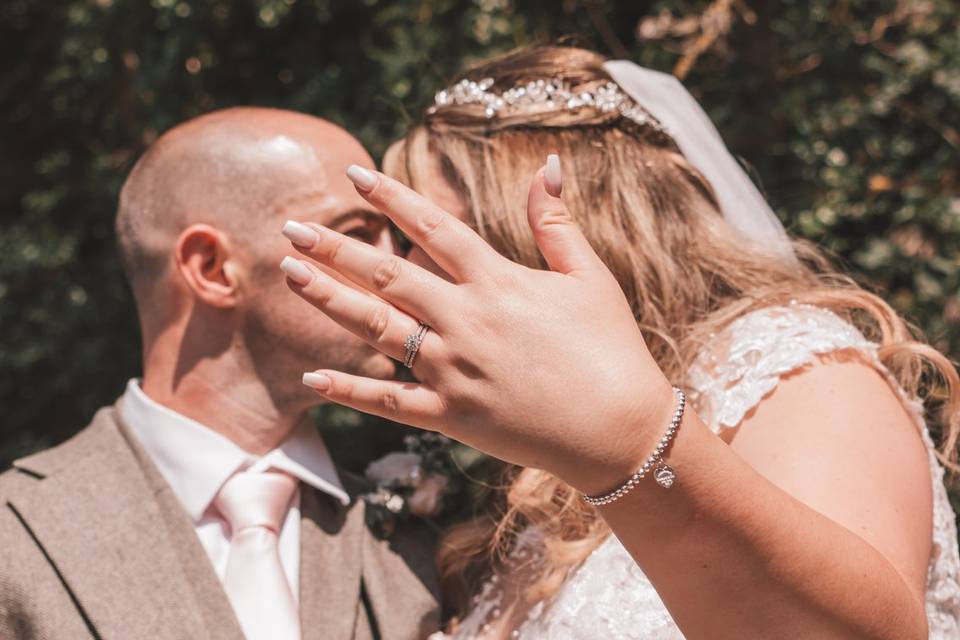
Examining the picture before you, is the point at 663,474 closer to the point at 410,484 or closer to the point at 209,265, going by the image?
the point at 410,484

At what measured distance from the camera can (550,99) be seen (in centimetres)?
225

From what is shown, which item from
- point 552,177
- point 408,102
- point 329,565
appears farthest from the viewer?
point 408,102

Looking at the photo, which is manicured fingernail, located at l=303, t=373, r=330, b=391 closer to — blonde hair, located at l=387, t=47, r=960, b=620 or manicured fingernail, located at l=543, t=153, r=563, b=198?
manicured fingernail, located at l=543, t=153, r=563, b=198

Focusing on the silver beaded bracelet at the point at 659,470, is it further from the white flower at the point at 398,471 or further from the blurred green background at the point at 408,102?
the blurred green background at the point at 408,102

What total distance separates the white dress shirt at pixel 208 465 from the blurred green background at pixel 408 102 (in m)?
0.97

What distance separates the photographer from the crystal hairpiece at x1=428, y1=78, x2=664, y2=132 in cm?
224

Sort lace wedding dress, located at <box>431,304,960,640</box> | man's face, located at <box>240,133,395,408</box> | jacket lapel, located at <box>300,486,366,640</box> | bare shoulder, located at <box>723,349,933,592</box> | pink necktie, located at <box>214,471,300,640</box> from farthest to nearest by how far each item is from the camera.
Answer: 1. man's face, located at <box>240,133,395,408</box>
2. jacket lapel, located at <box>300,486,366,640</box>
3. pink necktie, located at <box>214,471,300,640</box>
4. lace wedding dress, located at <box>431,304,960,640</box>
5. bare shoulder, located at <box>723,349,933,592</box>

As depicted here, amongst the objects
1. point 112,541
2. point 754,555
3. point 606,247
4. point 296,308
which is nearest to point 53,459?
point 112,541

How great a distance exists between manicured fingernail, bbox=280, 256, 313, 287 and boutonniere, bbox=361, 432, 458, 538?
119cm

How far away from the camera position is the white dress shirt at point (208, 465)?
217 cm

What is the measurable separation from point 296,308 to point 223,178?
41 cm

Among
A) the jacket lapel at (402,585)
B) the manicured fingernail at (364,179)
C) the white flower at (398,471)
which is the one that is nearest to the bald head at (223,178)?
the white flower at (398,471)

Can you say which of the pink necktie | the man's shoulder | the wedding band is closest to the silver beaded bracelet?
the wedding band

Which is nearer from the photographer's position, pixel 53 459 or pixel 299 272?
pixel 299 272
